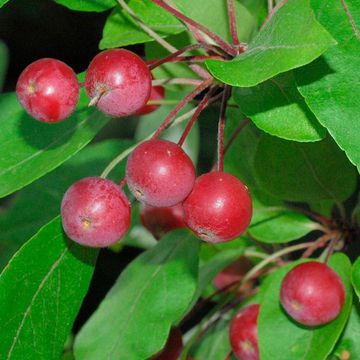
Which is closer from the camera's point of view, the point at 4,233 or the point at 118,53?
the point at 118,53

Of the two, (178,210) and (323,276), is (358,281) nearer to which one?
(323,276)

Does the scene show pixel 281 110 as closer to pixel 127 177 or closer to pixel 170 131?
pixel 127 177

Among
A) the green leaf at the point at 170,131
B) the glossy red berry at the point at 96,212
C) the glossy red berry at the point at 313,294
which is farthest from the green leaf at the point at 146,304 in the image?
the green leaf at the point at 170,131

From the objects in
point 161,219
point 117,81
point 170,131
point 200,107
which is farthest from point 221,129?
point 170,131

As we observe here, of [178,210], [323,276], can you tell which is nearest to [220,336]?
[178,210]

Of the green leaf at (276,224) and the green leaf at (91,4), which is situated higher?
the green leaf at (91,4)

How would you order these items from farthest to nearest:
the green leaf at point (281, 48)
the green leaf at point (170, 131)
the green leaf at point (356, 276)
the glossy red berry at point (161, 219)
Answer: the green leaf at point (170, 131) → the glossy red berry at point (161, 219) → the green leaf at point (356, 276) → the green leaf at point (281, 48)

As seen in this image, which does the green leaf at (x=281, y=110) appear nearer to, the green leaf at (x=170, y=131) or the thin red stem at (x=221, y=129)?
the thin red stem at (x=221, y=129)
